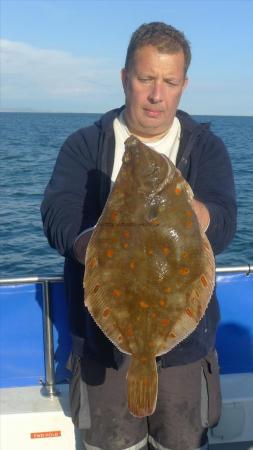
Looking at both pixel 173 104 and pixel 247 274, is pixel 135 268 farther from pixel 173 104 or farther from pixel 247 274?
pixel 247 274

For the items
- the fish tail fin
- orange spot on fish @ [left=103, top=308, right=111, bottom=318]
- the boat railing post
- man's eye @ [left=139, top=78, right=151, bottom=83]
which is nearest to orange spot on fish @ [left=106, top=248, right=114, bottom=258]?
orange spot on fish @ [left=103, top=308, right=111, bottom=318]

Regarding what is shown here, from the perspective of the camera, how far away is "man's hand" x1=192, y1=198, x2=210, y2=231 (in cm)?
270

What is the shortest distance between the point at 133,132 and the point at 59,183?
21.3 inches

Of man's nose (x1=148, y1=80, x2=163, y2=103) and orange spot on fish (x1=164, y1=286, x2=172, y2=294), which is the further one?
man's nose (x1=148, y1=80, x2=163, y2=103)

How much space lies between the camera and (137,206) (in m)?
2.58

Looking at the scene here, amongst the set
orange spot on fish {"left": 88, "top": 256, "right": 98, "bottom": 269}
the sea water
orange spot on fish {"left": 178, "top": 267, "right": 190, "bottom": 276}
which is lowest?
the sea water

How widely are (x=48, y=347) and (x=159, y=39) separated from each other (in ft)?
7.64

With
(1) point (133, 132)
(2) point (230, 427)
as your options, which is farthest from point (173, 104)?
(2) point (230, 427)

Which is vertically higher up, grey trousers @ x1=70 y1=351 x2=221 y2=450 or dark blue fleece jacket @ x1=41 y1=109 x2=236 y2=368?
dark blue fleece jacket @ x1=41 y1=109 x2=236 y2=368

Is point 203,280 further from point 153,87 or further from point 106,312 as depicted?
point 153,87

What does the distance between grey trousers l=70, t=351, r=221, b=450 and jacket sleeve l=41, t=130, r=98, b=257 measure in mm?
815

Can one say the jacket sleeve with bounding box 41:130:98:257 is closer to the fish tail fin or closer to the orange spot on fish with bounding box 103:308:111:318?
the orange spot on fish with bounding box 103:308:111:318

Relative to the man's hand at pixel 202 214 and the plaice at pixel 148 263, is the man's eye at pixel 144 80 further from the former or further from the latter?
the man's hand at pixel 202 214

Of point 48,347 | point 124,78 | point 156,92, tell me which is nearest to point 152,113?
point 156,92
